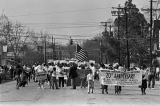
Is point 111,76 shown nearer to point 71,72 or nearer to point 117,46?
point 71,72

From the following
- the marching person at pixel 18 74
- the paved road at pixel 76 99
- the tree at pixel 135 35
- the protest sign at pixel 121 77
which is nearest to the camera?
the paved road at pixel 76 99

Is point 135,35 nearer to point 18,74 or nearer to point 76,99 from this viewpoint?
point 18,74

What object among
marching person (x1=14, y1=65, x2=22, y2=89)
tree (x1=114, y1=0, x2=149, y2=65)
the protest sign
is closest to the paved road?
the protest sign

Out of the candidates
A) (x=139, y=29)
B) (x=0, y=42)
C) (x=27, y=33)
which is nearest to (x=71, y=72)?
(x=0, y=42)

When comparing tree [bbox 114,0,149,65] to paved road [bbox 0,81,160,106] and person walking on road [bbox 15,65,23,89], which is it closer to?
person walking on road [bbox 15,65,23,89]

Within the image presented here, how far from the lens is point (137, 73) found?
2614 cm

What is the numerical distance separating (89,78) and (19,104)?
7.73 m

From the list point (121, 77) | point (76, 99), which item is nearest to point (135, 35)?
point (121, 77)

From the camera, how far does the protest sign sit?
2559 centimetres

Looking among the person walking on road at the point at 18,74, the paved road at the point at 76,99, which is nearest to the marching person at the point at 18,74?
the person walking on road at the point at 18,74

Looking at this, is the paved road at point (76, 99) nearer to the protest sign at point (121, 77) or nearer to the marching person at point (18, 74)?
the protest sign at point (121, 77)

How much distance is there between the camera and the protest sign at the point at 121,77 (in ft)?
84.0

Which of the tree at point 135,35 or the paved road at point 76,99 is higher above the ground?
the tree at point 135,35

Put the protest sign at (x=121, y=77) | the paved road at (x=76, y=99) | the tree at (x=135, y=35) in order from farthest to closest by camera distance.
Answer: the tree at (x=135, y=35)
the protest sign at (x=121, y=77)
the paved road at (x=76, y=99)
